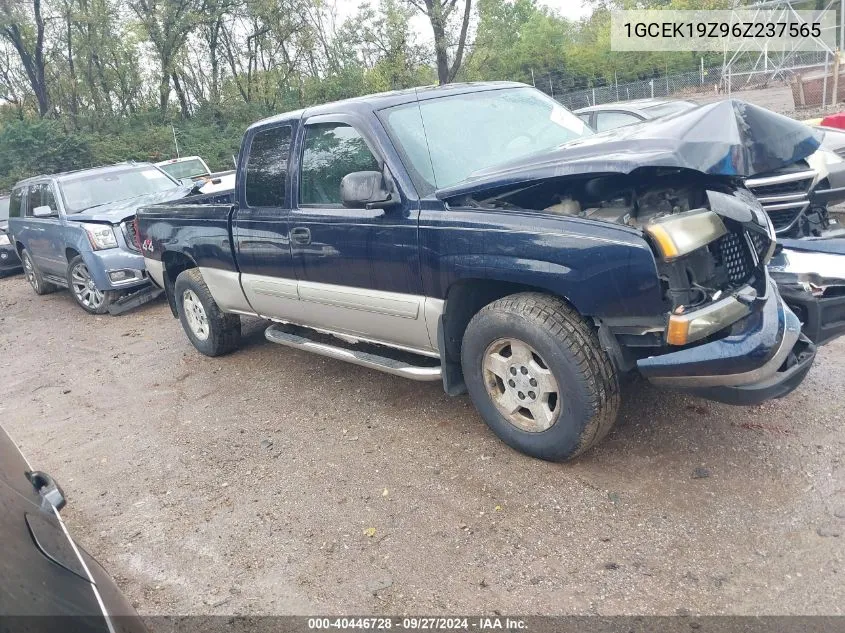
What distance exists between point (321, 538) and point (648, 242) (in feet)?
6.87

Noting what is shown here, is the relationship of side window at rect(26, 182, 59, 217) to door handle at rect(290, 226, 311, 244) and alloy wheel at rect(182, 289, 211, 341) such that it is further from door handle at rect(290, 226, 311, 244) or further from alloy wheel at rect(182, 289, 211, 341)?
door handle at rect(290, 226, 311, 244)

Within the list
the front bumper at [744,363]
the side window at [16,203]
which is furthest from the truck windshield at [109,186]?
the front bumper at [744,363]

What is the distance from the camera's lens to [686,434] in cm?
384

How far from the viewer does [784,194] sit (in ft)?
16.6

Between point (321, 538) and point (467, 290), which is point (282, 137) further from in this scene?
point (321, 538)

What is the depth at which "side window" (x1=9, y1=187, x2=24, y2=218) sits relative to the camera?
427 inches

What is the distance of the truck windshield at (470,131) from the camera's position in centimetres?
407

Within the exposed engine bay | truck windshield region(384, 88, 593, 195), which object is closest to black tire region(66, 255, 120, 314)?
truck windshield region(384, 88, 593, 195)

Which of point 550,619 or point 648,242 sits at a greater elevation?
point 648,242

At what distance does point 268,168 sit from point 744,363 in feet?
11.3

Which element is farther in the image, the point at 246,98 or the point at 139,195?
the point at 246,98

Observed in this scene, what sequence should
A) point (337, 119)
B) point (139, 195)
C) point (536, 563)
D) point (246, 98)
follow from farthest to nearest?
1. point (246, 98)
2. point (139, 195)
3. point (337, 119)
4. point (536, 563)

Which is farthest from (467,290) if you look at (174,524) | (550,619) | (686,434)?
(174,524)

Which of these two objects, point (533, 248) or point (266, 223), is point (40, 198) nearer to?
point (266, 223)
